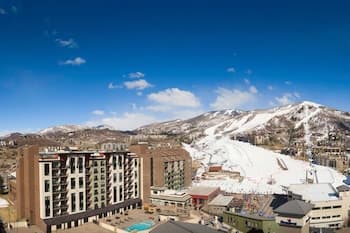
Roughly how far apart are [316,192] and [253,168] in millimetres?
28111

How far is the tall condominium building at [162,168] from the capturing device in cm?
3431

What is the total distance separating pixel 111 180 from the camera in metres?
30.3

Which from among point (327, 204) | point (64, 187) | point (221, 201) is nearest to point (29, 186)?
point (64, 187)

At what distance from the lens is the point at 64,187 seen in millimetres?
25812

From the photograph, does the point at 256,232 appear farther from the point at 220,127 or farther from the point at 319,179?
the point at 220,127

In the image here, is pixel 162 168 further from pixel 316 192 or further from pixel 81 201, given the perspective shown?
pixel 316 192

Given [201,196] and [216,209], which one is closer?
[216,209]

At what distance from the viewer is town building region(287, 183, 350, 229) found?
27.1 meters

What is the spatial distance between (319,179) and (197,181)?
1764cm

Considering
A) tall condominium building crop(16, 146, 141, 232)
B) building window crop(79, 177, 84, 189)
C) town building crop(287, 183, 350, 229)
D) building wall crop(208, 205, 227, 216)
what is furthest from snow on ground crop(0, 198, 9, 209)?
town building crop(287, 183, 350, 229)

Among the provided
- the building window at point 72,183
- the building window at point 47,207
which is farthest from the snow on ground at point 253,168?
the building window at point 47,207

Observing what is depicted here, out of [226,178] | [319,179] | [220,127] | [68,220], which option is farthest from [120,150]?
[220,127]

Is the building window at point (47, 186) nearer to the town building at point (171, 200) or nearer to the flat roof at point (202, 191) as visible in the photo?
the town building at point (171, 200)

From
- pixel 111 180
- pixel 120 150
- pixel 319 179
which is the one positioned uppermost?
pixel 120 150
